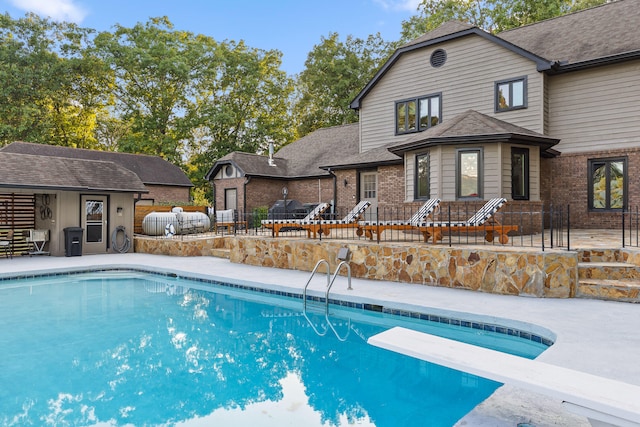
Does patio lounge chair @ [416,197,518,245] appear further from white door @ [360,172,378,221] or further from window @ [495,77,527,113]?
white door @ [360,172,378,221]

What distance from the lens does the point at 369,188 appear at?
17.6m

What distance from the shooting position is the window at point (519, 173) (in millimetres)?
12125

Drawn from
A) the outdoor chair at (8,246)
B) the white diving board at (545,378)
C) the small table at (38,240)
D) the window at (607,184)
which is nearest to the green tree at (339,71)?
the window at (607,184)

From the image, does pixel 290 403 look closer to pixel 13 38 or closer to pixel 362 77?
pixel 362 77

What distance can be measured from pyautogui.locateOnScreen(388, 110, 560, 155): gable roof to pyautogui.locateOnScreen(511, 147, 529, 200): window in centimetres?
33

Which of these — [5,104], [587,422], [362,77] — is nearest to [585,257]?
[587,422]

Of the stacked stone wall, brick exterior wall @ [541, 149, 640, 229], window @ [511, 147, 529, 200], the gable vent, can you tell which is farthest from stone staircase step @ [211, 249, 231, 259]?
brick exterior wall @ [541, 149, 640, 229]

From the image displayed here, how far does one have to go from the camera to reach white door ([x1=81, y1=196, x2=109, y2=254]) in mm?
15117

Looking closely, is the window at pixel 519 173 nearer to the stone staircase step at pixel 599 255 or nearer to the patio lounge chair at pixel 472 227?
the patio lounge chair at pixel 472 227

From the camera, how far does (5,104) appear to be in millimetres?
28812

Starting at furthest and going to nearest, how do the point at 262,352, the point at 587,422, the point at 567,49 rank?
1. the point at 567,49
2. the point at 262,352
3. the point at 587,422

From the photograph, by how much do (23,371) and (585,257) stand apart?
31.0ft

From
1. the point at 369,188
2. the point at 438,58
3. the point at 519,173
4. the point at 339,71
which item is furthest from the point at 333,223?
the point at 339,71

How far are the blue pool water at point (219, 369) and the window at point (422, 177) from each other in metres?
6.77
